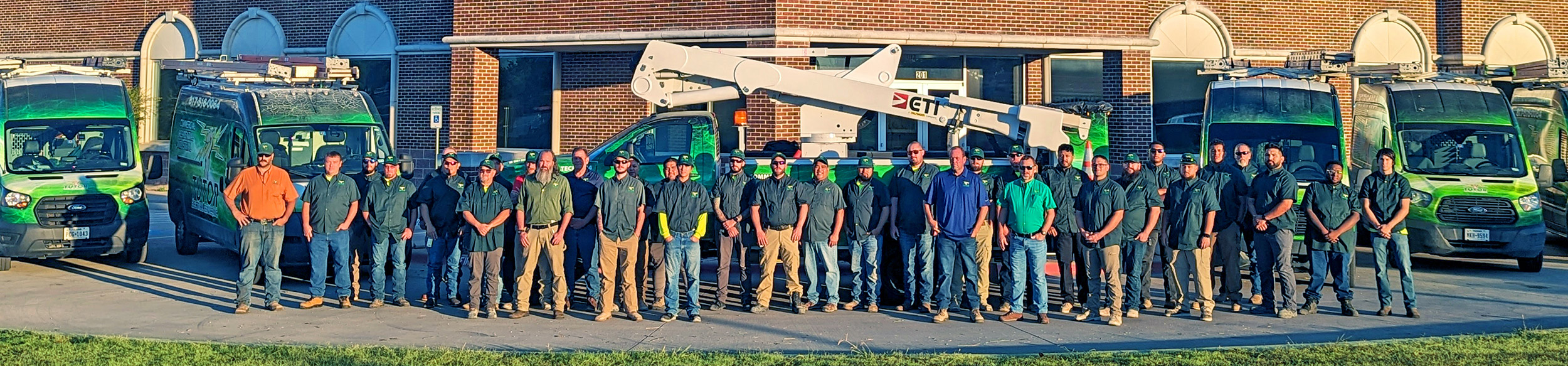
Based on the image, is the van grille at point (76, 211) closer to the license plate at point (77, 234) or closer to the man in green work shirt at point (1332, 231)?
the license plate at point (77, 234)

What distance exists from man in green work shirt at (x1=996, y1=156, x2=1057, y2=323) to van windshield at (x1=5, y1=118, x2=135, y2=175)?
9.06 meters

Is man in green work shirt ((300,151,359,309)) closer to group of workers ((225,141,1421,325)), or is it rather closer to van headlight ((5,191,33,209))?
group of workers ((225,141,1421,325))

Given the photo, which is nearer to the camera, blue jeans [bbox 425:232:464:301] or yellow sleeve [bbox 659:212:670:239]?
yellow sleeve [bbox 659:212:670:239]

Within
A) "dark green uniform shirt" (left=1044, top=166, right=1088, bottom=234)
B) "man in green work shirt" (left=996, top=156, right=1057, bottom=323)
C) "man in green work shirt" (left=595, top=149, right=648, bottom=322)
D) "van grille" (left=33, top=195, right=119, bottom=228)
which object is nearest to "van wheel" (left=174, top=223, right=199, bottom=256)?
"van grille" (left=33, top=195, right=119, bottom=228)

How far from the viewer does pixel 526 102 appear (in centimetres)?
2195

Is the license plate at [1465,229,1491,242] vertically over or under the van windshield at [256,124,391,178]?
under

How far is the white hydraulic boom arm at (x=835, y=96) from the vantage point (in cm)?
1324

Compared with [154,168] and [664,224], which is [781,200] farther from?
[154,168]

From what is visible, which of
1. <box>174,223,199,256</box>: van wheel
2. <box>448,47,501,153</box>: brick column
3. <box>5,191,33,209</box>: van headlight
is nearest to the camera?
<box>5,191,33,209</box>: van headlight

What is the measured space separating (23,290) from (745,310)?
664cm

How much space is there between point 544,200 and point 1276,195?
5618mm

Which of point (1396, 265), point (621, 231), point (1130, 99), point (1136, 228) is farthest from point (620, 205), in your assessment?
point (1130, 99)

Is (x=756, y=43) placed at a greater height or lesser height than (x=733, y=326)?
greater

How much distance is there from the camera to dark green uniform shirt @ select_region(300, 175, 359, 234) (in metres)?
11.4
